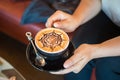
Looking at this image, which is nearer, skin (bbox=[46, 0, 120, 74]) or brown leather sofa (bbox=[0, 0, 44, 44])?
skin (bbox=[46, 0, 120, 74])

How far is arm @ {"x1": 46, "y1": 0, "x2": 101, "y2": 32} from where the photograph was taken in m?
0.89

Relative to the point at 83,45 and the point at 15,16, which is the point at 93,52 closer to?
the point at 83,45

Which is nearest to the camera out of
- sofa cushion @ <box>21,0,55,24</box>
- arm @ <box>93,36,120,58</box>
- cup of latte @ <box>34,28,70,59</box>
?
cup of latte @ <box>34,28,70,59</box>

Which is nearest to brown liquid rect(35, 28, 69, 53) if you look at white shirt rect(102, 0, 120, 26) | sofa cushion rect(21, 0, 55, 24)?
white shirt rect(102, 0, 120, 26)

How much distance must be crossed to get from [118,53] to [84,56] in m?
0.13

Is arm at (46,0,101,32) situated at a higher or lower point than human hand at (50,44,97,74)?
higher

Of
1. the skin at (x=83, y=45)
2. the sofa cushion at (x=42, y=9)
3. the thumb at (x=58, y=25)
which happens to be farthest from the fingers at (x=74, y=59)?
the sofa cushion at (x=42, y=9)

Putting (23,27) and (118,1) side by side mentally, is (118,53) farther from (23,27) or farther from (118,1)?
(23,27)

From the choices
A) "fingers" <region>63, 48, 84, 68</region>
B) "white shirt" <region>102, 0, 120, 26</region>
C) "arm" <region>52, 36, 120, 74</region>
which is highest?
"white shirt" <region>102, 0, 120, 26</region>

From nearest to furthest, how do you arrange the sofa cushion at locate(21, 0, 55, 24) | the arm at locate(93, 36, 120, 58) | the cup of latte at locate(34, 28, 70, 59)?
the cup of latte at locate(34, 28, 70, 59) → the arm at locate(93, 36, 120, 58) → the sofa cushion at locate(21, 0, 55, 24)

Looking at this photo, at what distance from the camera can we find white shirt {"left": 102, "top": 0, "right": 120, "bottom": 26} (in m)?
0.88

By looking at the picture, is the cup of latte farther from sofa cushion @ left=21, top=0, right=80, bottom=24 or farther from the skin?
sofa cushion @ left=21, top=0, right=80, bottom=24

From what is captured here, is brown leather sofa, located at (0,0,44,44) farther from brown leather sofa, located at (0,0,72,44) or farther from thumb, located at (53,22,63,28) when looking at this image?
thumb, located at (53,22,63,28)

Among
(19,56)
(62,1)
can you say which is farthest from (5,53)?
(62,1)
